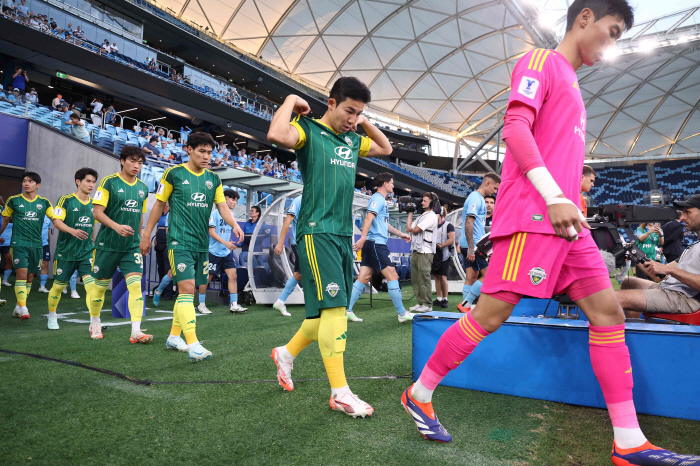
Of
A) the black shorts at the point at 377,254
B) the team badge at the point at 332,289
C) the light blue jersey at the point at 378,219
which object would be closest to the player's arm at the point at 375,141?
the team badge at the point at 332,289

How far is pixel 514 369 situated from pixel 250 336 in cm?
290

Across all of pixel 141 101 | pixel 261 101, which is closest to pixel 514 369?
pixel 141 101

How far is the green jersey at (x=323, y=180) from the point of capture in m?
2.32

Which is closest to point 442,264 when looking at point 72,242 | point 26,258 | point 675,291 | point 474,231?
point 474,231

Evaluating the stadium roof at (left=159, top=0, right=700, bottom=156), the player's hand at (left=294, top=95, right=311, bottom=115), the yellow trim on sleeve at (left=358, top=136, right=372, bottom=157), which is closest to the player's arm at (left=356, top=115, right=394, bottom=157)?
the yellow trim on sleeve at (left=358, top=136, right=372, bottom=157)

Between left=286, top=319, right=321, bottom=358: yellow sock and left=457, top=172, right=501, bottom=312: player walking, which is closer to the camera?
left=286, top=319, right=321, bottom=358: yellow sock

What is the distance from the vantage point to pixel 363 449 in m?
1.83

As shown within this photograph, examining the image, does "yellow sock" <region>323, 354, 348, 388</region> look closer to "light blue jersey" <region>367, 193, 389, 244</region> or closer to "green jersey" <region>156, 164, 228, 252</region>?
"green jersey" <region>156, 164, 228, 252</region>

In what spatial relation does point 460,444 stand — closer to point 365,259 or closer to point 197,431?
point 197,431

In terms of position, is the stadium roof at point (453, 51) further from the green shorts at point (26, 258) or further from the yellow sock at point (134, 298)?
the yellow sock at point (134, 298)

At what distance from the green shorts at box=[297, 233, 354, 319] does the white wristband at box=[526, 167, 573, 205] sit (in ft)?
3.49

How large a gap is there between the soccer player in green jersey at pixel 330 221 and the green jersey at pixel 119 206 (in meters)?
2.76

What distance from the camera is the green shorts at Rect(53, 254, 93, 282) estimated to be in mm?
5078

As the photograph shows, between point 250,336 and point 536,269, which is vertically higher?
point 536,269
